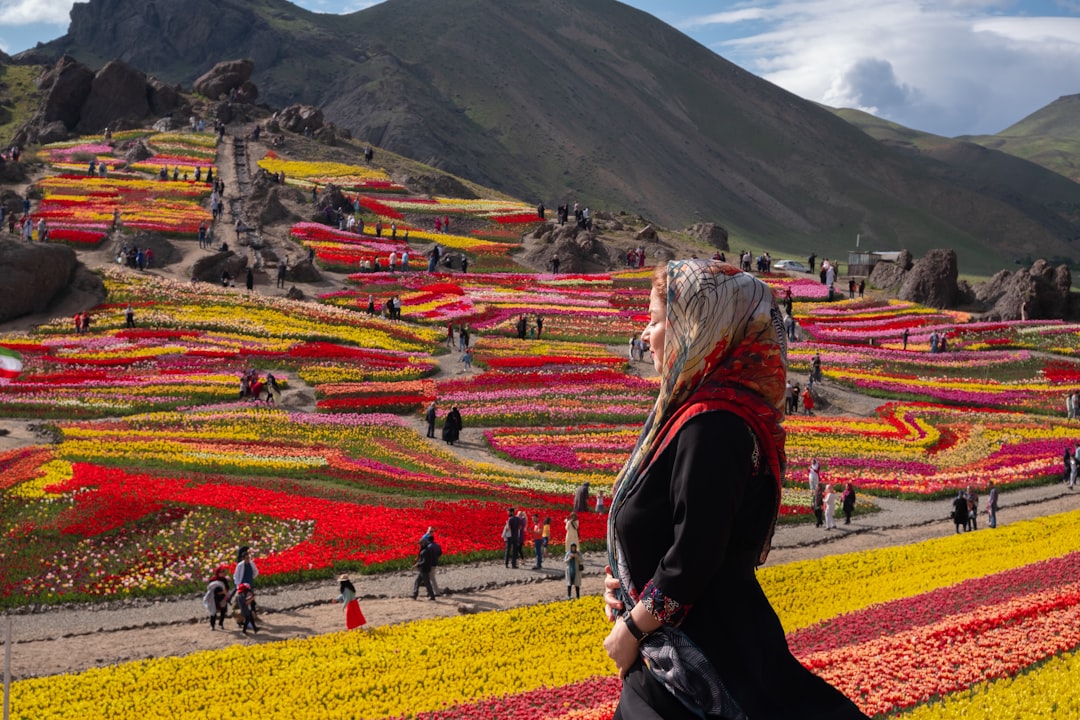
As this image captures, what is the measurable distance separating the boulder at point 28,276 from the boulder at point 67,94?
2506 inches

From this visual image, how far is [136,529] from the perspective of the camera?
74.4 ft

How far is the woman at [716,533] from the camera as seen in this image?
4.66 metres

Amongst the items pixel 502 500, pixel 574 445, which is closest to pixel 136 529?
pixel 502 500

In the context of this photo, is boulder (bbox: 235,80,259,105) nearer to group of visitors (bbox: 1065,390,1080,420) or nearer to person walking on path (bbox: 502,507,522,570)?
group of visitors (bbox: 1065,390,1080,420)

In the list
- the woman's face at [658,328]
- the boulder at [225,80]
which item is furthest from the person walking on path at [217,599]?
the boulder at [225,80]

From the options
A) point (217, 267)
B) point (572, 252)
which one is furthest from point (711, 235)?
point (217, 267)

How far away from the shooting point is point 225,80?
123 m

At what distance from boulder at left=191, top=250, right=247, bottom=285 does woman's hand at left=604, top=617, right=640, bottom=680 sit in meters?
62.9

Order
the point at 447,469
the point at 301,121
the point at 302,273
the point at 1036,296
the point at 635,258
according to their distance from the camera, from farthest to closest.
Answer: the point at 301,121, the point at 635,258, the point at 302,273, the point at 1036,296, the point at 447,469

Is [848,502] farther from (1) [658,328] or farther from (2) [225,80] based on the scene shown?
(2) [225,80]

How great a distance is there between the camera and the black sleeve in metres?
4.56

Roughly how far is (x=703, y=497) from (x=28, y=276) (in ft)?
183

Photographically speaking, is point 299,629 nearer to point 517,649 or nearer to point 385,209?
point 517,649

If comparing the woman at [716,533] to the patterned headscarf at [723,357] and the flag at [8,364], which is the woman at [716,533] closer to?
the patterned headscarf at [723,357]
